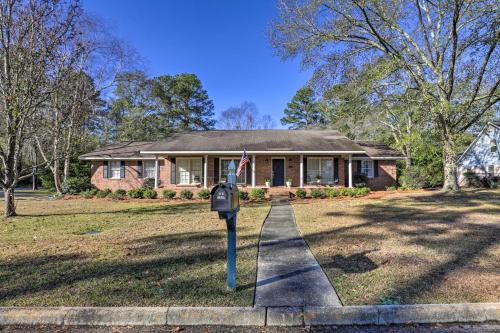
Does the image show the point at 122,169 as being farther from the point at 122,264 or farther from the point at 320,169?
the point at 122,264

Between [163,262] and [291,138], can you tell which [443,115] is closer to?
[291,138]

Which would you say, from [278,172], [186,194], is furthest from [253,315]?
[278,172]

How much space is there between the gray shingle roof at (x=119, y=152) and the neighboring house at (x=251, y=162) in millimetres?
71

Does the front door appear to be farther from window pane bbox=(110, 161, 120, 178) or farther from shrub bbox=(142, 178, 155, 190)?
window pane bbox=(110, 161, 120, 178)

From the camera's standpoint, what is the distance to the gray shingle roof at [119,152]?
2256cm

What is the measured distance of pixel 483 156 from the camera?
88.8ft

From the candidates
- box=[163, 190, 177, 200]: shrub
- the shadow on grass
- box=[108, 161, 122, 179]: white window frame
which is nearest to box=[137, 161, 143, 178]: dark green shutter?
box=[108, 161, 122, 179]: white window frame

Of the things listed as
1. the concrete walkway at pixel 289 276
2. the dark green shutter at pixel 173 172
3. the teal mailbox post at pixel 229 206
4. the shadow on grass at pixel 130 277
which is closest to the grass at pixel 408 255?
the concrete walkway at pixel 289 276

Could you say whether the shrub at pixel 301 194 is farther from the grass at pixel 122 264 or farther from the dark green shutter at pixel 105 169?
the dark green shutter at pixel 105 169

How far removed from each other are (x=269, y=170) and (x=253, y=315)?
1681cm

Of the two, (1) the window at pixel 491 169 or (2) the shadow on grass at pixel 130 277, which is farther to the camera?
(1) the window at pixel 491 169

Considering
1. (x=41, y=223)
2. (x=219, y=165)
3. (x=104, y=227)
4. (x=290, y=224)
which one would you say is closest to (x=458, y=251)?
(x=290, y=224)

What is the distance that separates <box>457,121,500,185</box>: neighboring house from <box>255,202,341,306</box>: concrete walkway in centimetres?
2635

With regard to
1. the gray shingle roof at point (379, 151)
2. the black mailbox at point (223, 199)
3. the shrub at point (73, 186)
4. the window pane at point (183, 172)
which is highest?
the gray shingle roof at point (379, 151)
